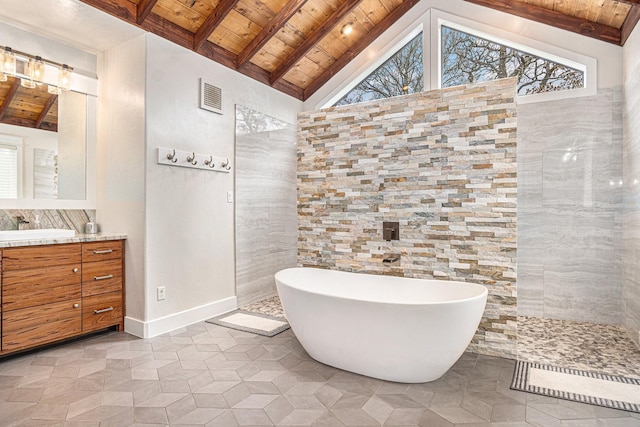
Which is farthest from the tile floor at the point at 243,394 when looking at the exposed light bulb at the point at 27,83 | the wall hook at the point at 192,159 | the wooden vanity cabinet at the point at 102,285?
the exposed light bulb at the point at 27,83

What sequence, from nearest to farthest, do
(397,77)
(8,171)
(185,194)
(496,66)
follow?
(8,171) → (185,194) → (496,66) → (397,77)

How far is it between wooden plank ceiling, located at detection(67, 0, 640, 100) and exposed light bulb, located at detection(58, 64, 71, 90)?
74 centimetres

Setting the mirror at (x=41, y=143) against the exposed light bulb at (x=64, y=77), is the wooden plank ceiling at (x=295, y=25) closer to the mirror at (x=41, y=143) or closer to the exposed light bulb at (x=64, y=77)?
the exposed light bulb at (x=64, y=77)

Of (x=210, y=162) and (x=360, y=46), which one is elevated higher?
(x=360, y=46)

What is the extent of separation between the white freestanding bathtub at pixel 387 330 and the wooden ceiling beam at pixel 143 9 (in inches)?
97.2

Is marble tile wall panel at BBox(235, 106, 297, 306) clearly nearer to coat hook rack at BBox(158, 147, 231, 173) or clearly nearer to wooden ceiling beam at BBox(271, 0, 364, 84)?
coat hook rack at BBox(158, 147, 231, 173)

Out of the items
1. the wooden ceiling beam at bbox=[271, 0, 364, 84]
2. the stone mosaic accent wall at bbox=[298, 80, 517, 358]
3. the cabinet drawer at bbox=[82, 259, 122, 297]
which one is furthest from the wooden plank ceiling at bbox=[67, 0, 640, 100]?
the cabinet drawer at bbox=[82, 259, 122, 297]

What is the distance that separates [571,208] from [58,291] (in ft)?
15.0

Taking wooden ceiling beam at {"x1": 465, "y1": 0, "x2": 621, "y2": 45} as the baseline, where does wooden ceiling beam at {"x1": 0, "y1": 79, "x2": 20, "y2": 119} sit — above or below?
below

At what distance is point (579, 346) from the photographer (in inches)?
113

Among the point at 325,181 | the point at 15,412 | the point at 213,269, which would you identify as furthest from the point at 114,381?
the point at 325,181

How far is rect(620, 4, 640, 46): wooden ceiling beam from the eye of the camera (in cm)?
292

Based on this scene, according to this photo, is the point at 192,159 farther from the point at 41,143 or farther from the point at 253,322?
the point at 253,322

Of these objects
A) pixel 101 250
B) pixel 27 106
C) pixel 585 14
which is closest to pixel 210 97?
pixel 27 106
